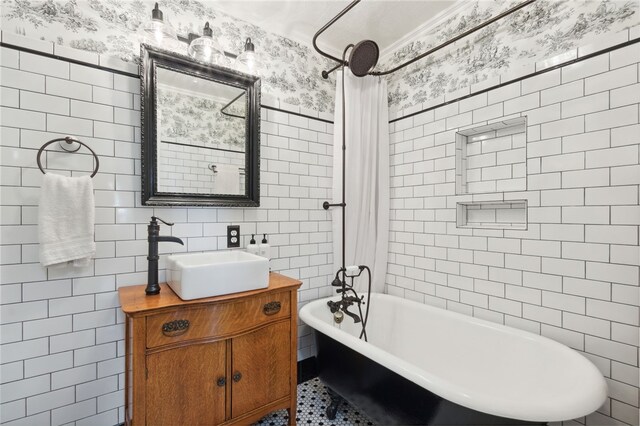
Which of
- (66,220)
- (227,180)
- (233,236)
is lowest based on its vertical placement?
(233,236)

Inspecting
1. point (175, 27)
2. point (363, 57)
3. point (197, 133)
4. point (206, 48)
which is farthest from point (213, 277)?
point (363, 57)

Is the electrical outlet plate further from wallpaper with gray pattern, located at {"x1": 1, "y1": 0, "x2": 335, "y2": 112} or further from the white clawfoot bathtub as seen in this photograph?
wallpaper with gray pattern, located at {"x1": 1, "y1": 0, "x2": 335, "y2": 112}

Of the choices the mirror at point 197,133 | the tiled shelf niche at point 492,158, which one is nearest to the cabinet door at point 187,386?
the mirror at point 197,133

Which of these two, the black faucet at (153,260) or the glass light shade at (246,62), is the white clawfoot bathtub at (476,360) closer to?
the black faucet at (153,260)

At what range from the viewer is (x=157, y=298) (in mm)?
1377

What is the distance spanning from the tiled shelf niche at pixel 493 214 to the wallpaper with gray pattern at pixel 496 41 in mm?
806

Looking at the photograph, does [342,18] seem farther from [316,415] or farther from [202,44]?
[316,415]

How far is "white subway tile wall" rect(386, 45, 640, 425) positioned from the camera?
4.39ft

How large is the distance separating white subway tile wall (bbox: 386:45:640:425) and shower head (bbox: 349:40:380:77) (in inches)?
24.7

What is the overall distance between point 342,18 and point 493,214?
1717 mm

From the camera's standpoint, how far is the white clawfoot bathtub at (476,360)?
1.01 meters

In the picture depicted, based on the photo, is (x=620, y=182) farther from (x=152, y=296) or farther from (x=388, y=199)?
(x=152, y=296)

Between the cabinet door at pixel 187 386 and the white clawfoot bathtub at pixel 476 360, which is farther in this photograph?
the cabinet door at pixel 187 386

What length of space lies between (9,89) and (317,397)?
2.42m
